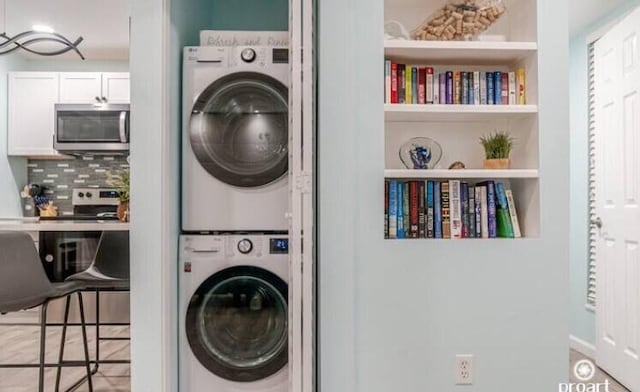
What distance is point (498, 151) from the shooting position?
2121 mm

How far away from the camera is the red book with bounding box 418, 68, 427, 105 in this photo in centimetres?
211

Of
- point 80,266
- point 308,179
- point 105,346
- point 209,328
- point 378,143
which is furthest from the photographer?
point 80,266

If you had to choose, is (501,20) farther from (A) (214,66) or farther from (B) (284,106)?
(A) (214,66)

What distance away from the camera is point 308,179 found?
1.72 m

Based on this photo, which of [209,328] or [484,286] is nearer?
[484,286]

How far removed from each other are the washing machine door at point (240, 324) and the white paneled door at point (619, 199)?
198 cm

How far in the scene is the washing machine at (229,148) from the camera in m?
2.24

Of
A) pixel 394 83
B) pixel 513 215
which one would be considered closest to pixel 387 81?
pixel 394 83

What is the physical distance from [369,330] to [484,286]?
1.82 ft

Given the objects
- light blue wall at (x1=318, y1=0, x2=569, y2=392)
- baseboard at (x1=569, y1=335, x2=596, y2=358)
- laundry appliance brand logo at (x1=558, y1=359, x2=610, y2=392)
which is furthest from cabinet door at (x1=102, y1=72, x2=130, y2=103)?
baseboard at (x1=569, y1=335, x2=596, y2=358)

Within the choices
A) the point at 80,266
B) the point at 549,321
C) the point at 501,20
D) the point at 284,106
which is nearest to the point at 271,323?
the point at 284,106

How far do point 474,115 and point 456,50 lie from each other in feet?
1.02

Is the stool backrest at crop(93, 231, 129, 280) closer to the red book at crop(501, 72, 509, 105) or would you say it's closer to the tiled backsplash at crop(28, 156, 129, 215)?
the tiled backsplash at crop(28, 156, 129, 215)

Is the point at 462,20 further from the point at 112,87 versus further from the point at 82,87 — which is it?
the point at 82,87
